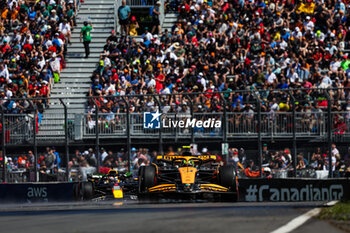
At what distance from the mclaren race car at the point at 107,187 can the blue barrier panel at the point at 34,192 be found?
2.21 ft

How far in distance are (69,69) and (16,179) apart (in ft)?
28.7

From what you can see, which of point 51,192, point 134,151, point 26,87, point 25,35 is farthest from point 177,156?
point 25,35

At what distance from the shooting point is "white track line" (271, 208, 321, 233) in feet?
32.5

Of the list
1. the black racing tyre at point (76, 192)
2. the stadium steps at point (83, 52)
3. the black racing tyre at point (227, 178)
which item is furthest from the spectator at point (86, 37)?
the black racing tyre at point (227, 178)

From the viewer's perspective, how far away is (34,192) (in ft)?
70.6

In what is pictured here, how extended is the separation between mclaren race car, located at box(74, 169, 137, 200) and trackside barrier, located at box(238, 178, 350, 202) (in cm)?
289

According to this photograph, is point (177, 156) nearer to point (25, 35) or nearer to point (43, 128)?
point (43, 128)

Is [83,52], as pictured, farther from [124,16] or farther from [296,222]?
[296,222]

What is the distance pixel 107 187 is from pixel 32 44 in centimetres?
1129

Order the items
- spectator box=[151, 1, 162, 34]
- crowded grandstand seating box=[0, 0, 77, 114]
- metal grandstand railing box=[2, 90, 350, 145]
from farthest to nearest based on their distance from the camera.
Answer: spectator box=[151, 1, 162, 34] < crowded grandstand seating box=[0, 0, 77, 114] < metal grandstand railing box=[2, 90, 350, 145]

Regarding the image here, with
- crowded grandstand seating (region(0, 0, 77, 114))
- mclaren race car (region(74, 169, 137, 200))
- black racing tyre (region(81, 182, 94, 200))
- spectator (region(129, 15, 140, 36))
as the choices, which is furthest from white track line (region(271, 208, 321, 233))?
spectator (region(129, 15, 140, 36))

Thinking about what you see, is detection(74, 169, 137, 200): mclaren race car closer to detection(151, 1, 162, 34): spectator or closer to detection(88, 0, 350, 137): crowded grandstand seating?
detection(88, 0, 350, 137): crowded grandstand seating

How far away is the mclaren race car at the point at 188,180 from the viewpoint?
1778 cm

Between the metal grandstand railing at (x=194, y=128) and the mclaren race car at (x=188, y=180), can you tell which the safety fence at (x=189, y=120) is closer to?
the metal grandstand railing at (x=194, y=128)
